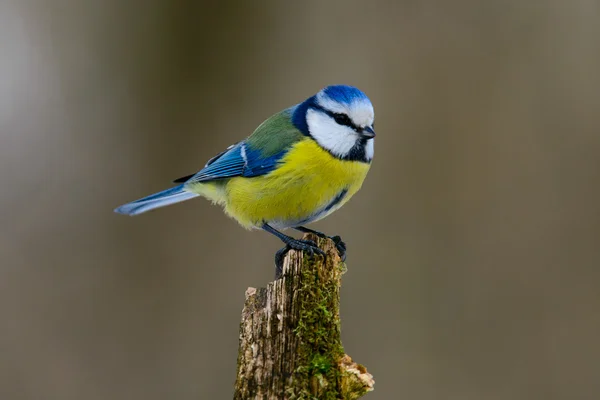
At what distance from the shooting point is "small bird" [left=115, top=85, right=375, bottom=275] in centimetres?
300

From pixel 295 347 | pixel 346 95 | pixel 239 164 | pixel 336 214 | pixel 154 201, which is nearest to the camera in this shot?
pixel 295 347

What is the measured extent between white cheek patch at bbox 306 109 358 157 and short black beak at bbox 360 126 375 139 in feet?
0.13

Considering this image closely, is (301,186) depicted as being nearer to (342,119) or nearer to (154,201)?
(342,119)

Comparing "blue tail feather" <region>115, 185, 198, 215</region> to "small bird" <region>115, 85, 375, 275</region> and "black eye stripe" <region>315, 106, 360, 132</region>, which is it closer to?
"small bird" <region>115, 85, 375, 275</region>

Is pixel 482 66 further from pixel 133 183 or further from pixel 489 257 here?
pixel 133 183

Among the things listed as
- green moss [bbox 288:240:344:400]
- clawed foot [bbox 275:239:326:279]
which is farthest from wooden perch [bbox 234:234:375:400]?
clawed foot [bbox 275:239:326:279]

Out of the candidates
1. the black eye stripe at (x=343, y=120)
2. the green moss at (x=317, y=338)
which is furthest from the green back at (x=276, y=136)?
the green moss at (x=317, y=338)

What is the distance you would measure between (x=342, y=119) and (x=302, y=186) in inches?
13.6

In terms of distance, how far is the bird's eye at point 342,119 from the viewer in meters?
2.99

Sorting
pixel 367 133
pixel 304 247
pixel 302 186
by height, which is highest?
pixel 367 133

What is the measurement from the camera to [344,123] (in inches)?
119

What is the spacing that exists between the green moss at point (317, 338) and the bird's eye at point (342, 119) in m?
0.87

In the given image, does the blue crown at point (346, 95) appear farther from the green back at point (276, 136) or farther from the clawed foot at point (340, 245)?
the clawed foot at point (340, 245)

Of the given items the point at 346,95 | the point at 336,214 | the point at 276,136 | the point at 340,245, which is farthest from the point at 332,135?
the point at 336,214
